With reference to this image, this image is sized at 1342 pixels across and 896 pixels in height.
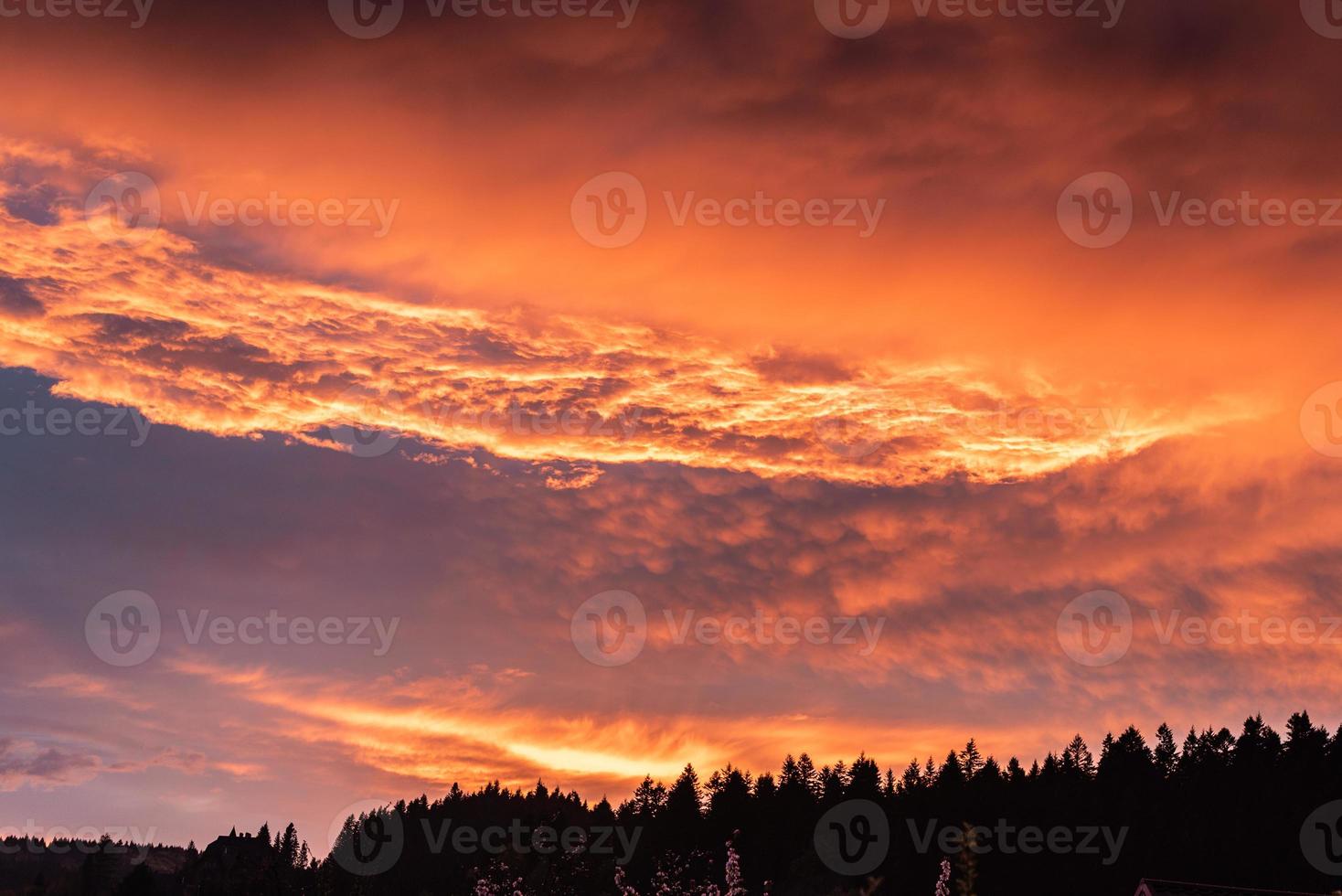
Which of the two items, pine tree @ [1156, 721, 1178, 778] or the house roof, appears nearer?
the house roof

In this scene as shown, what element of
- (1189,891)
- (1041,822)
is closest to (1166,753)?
(1041,822)

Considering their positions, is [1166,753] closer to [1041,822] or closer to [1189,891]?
[1041,822]

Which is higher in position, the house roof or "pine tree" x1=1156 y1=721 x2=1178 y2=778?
"pine tree" x1=1156 y1=721 x2=1178 y2=778

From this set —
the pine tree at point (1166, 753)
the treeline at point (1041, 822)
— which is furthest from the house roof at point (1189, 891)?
the pine tree at point (1166, 753)

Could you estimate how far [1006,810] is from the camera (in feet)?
485

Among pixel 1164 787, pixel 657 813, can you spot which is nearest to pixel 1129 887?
pixel 1164 787

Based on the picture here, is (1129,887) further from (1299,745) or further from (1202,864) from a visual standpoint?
(1299,745)

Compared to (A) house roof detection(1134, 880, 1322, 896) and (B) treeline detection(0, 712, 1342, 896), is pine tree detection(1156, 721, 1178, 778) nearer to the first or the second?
(B) treeline detection(0, 712, 1342, 896)

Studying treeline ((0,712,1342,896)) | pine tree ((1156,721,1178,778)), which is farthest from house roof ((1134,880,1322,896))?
pine tree ((1156,721,1178,778))

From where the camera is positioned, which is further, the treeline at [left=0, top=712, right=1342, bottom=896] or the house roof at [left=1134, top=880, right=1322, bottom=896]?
the treeline at [left=0, top=712, right=1342, bottom=896]

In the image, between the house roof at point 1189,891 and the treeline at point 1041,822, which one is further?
the treeline at point 1041,822

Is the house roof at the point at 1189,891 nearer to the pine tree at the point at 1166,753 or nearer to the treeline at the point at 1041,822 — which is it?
the treeline at the point at 1041,822

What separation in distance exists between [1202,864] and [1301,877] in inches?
393

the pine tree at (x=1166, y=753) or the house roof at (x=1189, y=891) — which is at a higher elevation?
the pine tree at (x=1166, y=753)
